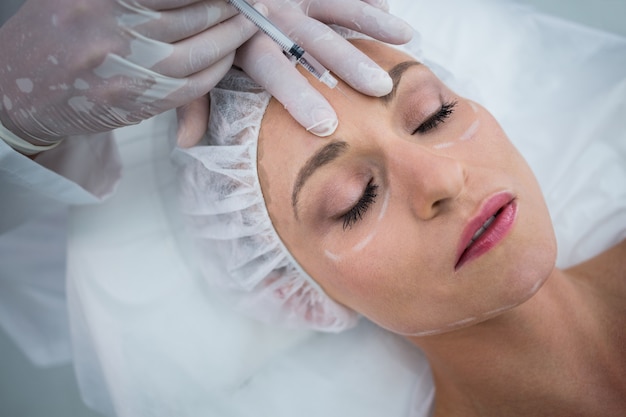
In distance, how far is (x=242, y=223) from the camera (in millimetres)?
1336

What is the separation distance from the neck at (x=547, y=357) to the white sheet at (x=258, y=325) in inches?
12.1

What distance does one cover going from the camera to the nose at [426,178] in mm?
1082

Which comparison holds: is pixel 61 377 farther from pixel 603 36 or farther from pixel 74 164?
pixel 603 36

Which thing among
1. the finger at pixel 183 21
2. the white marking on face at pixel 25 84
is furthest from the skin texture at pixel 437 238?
the white marking on face at pixel 25 84

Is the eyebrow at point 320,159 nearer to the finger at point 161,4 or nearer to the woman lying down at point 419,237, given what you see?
the woman lying down at point 419,237

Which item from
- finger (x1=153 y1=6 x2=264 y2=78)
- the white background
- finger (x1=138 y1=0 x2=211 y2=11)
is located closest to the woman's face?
finger (x1=153 y1=6 x2=264 y2=78)

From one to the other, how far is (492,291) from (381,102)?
17.6 inches

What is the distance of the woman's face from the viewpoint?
111 cm

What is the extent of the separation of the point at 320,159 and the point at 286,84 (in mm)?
173

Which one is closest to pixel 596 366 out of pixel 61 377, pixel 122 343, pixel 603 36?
pixel 603 36

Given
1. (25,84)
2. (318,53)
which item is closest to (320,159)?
(318,53)

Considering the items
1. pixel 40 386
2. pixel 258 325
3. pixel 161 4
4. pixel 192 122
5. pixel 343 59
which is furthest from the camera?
pixel 40 386

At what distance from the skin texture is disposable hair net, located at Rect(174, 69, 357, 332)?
4 centimetres

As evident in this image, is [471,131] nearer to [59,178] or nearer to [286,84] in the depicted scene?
[286,84]
